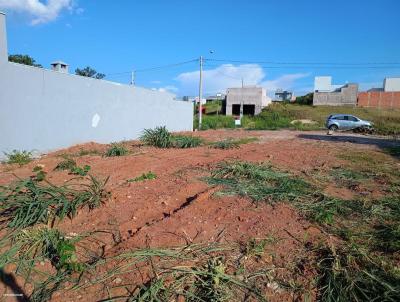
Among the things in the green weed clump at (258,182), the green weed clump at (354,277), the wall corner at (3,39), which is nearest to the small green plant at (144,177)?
the green weed clump at (258,182)

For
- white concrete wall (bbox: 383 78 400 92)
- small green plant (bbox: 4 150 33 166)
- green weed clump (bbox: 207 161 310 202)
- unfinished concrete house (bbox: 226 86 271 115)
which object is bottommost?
small green plant (bbox: 4 150 33 166)

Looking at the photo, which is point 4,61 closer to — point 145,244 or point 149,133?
point 149,133

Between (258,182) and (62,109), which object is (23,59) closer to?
(62,109)

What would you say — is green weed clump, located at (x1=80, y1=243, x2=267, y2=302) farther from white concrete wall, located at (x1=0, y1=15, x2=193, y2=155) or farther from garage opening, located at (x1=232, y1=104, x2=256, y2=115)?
garage opening, located at (x1=232, y1=104, x2=256, y2=115)

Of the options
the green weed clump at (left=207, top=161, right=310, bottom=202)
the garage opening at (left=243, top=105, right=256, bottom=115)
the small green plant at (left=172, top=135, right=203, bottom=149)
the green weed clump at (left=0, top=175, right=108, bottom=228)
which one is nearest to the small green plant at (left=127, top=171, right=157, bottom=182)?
the green weed clump at (left=207, top=161, right=310, bottom=202)

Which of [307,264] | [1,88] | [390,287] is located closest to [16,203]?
[307,264]

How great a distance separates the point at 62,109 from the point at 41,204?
8480mm

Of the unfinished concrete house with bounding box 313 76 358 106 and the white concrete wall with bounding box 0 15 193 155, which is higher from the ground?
the unfinished concrete house with bounding box 313 76 358 106

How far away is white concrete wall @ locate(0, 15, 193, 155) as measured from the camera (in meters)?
9.69

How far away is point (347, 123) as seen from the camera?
76.6 feet

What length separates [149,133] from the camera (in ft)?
40.1

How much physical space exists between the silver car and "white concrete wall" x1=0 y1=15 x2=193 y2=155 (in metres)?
14.0

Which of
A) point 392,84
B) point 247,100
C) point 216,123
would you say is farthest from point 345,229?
point 392,84

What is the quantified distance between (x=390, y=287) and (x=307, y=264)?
72 centimetres
